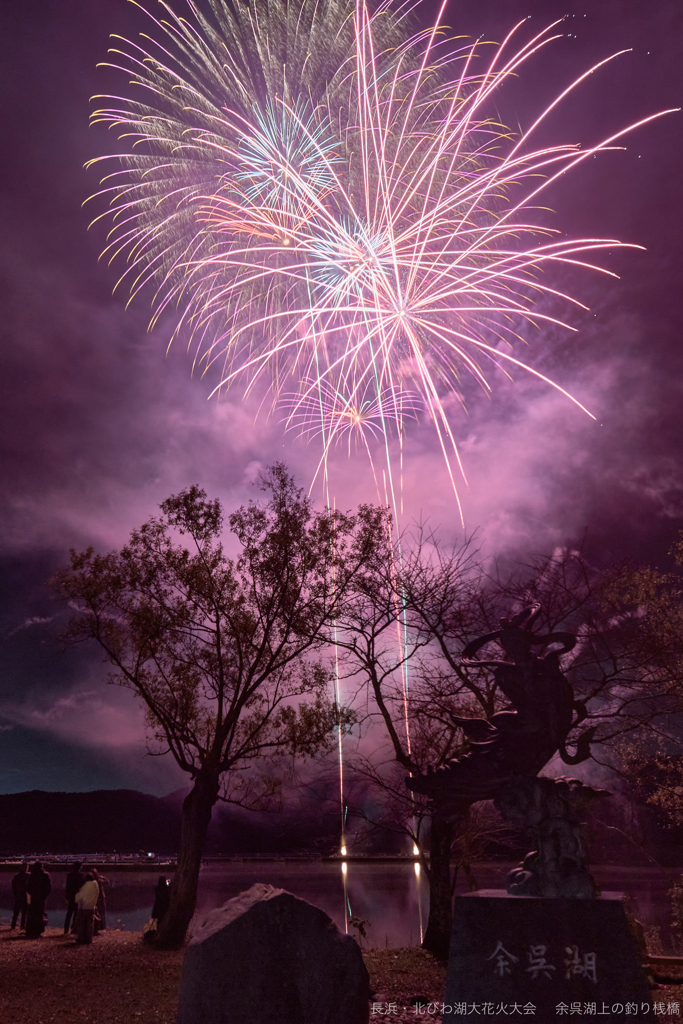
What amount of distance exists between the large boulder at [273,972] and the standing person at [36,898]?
9.03 metres

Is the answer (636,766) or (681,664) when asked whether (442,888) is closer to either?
(636,766)

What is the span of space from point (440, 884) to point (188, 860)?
571 centimetres

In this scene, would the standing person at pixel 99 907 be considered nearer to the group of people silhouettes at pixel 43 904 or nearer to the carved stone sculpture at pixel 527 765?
the group of people silhouettes at pixel 43 904

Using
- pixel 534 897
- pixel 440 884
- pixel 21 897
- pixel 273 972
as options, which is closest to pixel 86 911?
pixel 21 897

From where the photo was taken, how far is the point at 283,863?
10562 cm

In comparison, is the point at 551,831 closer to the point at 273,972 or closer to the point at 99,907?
the point at 273,972

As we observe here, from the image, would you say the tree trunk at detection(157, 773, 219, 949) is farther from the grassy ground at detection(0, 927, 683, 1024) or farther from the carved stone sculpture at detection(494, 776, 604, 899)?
the carved stone sculpture at detection(494, 776, 604, 899)

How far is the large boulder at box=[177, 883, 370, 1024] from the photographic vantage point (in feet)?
23.7

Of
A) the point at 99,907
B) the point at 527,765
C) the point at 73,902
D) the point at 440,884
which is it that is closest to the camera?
the point at 527,765

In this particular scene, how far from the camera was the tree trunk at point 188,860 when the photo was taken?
14141 mm

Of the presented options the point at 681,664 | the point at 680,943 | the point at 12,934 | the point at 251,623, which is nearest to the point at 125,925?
the point at 12,934

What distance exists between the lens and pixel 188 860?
47.9ft

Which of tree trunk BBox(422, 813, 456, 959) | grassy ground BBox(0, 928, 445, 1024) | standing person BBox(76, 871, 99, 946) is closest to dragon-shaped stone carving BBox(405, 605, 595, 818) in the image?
grassy ground BBox(0, 928, 445, 1024)

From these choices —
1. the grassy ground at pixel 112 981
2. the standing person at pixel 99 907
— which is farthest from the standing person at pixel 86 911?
the standing person at pixel 99 907
